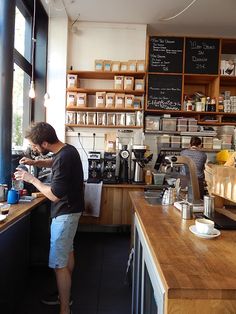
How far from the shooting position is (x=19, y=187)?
2.64 m

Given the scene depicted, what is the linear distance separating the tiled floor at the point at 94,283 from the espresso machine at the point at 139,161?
36.5 inches

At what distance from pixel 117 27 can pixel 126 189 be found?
2.52 m

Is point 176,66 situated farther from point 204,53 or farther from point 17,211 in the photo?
point 17,211

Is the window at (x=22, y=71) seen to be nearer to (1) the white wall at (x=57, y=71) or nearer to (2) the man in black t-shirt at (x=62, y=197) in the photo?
(1) the white wall at (x=57, y=71)

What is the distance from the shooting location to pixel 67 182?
6.30ft

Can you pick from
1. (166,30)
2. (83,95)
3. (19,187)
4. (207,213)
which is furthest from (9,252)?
(166,30)

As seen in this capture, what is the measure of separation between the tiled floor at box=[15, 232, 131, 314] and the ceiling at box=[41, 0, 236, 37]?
3225mm

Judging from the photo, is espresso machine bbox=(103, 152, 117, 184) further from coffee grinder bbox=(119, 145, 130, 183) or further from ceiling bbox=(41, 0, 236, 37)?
ceiling bbox=(41, 0, 236, 37)

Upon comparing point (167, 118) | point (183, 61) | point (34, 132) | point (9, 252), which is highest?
point (183, 61)

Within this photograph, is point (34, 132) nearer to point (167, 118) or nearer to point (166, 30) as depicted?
point (167, 118)

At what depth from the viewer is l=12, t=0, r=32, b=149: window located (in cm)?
358

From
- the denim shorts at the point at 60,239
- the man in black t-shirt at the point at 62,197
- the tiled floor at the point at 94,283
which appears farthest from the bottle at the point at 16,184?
the tiled floor at the point at 94,283

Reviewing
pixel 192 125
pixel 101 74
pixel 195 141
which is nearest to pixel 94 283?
pixel 195 141

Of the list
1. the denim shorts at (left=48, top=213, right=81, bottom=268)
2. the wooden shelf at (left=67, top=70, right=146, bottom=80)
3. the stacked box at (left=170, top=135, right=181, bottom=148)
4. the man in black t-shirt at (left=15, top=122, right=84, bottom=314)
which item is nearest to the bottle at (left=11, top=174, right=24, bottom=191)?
the man in black t-shirt at (left=15, top=122, right=84, bottom=314)
